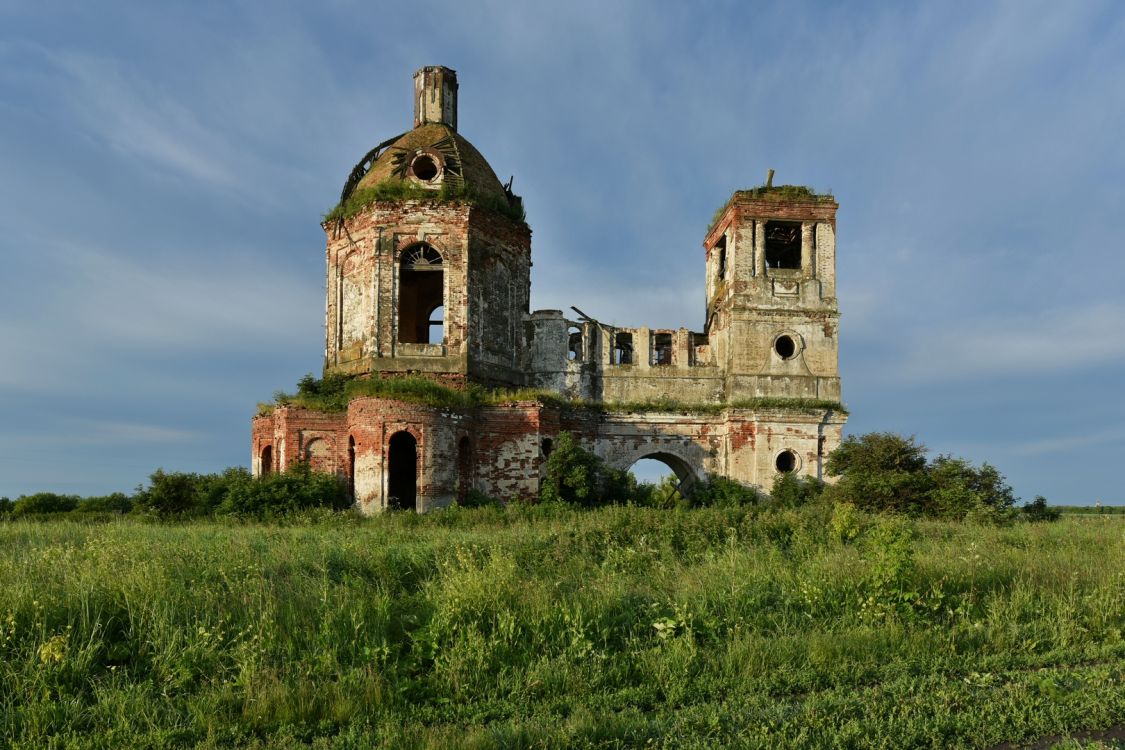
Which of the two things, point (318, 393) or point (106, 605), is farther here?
point (318, 393)

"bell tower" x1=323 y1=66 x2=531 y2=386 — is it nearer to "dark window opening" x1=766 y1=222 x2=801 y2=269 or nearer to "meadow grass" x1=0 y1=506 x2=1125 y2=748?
"dark window opening" x1=766 y1=222 x2=801 y2=269

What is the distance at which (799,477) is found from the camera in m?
23.0

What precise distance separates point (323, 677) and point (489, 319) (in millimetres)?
17147

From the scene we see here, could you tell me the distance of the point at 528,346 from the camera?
2405 cm

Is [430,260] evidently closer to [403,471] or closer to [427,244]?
[427,244]

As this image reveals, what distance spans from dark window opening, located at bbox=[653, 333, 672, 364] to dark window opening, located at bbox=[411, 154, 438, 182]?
8.54 metres

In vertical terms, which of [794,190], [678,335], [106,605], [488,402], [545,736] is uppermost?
[794,190]

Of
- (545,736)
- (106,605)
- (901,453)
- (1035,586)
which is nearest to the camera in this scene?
(545,736)

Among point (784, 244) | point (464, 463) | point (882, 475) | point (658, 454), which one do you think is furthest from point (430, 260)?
point (882, 475)

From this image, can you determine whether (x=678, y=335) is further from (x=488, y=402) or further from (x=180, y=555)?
(x=180, y=555)

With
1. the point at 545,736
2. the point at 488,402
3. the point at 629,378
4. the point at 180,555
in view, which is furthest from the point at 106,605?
the point at 629,378

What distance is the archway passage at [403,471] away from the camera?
67.7 ft

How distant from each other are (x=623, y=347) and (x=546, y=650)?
737 inches

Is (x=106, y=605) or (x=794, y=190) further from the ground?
(x=794, y=190)
